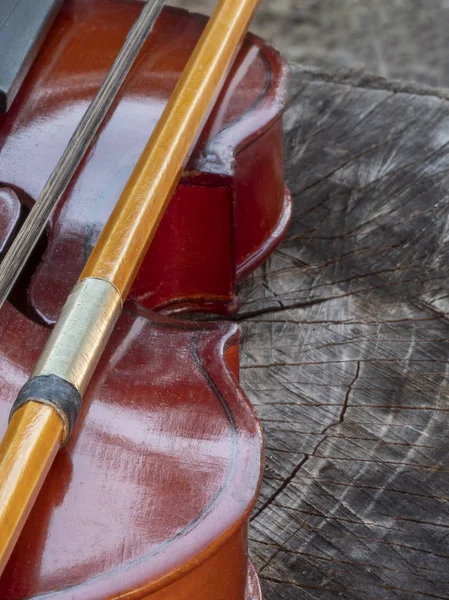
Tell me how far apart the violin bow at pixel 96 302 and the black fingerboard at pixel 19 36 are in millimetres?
272

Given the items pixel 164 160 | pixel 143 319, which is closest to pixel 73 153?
pixel 164 160

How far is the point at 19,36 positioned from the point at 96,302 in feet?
2.15

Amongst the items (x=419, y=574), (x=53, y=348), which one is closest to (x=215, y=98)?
(x=53, y=348)

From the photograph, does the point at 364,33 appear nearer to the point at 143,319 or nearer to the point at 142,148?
the point at 142,148

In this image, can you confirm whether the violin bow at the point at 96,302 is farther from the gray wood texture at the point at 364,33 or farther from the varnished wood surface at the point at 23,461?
the gray wood texture at the point at 364,33

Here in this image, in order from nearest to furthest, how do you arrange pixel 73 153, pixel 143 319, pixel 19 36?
→ pixel 143 319 → pixel 73 153 → pixel 19 36

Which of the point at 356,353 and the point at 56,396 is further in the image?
the point at 356,353

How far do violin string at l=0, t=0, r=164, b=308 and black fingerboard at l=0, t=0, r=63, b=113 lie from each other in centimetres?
15

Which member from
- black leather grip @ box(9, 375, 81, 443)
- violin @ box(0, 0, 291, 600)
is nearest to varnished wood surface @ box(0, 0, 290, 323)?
violin @ box(0, 0, 291, 600)

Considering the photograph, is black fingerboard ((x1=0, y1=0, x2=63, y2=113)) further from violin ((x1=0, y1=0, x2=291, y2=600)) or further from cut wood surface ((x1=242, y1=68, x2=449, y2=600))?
cut wood surface ((x1=242, y1=68, x2=449, y2=600))

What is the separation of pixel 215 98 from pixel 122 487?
28.6 inches

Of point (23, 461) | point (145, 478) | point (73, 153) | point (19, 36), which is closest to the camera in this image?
point (23, 461)

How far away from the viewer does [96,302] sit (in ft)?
3.28

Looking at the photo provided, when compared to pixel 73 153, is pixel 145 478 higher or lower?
lower
